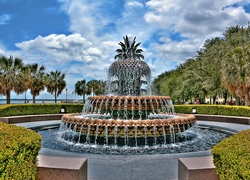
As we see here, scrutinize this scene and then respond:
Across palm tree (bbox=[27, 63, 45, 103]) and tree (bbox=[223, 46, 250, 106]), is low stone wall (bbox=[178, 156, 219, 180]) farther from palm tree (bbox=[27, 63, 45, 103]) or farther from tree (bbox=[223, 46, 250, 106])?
palm tree (bbox=[27, 63, 45, 103])

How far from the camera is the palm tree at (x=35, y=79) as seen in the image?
43.4 metres

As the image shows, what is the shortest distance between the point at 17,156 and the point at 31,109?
16774 millimetres

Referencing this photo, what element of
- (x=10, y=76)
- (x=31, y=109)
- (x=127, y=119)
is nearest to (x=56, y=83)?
(x=10, y=76)

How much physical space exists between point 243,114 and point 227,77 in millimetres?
8412

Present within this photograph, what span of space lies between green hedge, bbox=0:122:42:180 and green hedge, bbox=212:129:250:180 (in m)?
2.89

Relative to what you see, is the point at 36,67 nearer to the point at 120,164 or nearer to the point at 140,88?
the point at 140,88

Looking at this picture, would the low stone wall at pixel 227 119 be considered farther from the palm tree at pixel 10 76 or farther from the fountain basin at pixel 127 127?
the palm tree at pixel 10 76

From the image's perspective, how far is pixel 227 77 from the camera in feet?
79.4

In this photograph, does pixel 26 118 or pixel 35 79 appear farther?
pixel 35 79

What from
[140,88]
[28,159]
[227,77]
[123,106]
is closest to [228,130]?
[140,88]

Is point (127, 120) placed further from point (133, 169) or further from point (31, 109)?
point (31, 109)

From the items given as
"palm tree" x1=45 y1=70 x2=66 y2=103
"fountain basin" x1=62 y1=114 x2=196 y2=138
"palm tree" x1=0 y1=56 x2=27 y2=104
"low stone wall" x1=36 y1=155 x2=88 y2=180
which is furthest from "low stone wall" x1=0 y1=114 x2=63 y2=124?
"palm tree" x1=45 y1=70 x2=66 y2=103

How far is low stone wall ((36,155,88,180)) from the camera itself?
3.65 m

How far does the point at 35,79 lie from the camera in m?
43.7
